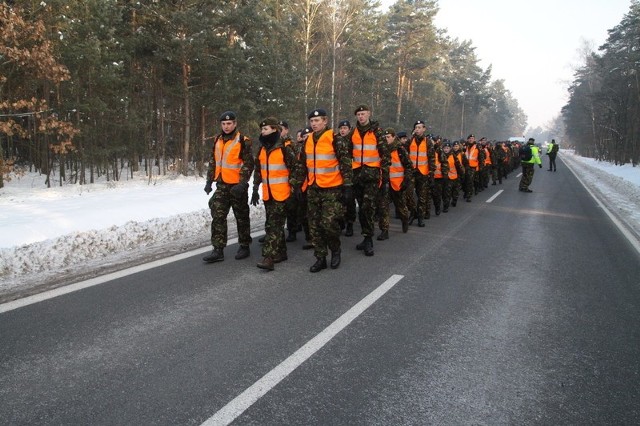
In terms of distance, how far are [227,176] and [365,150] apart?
2.39 meters

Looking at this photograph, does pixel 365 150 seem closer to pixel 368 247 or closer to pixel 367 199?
pixel 367 199

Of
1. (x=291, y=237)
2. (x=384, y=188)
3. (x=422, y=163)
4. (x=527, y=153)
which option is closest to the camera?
(x=384, y=188)

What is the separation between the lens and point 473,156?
14812 millimetres

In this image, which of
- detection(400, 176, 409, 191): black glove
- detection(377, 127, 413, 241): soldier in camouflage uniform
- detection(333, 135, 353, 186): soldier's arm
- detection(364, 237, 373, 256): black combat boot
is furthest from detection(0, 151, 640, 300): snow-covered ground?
detection(400, 176, 409, 191): black glove

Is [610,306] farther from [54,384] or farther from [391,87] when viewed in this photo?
[391,87]

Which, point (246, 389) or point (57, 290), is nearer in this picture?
point (246, 389)

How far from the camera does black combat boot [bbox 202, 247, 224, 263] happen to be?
6.18 meters

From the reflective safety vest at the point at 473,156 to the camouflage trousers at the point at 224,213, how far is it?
33.0ft

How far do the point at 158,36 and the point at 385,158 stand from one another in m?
16.4

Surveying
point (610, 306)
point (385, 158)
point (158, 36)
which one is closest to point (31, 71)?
point (158, 36)

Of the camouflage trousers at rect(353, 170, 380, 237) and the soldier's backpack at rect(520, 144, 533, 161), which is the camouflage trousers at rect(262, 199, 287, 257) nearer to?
the camouflage trousers at rect(353, 170, 380, 237)

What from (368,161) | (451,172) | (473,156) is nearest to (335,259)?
(368,161)

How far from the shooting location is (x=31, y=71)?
1748 centimetres

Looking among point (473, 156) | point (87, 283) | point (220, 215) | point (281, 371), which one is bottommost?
point (281, 371)
